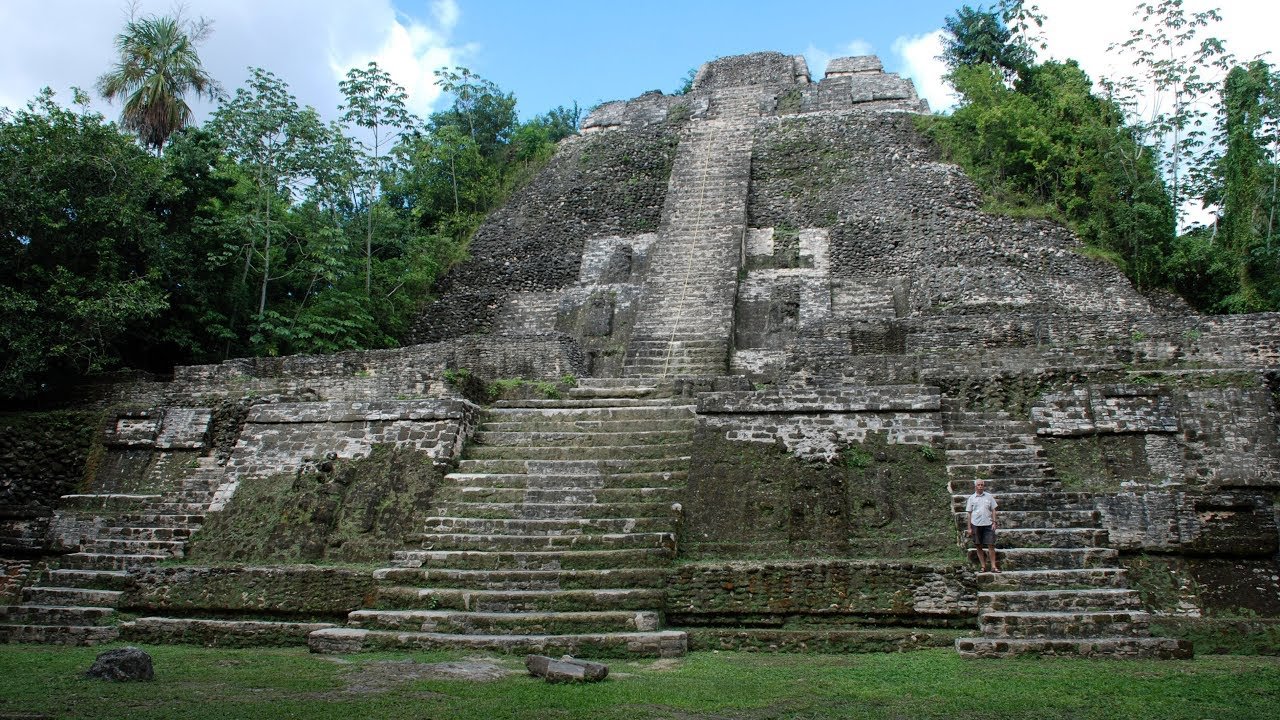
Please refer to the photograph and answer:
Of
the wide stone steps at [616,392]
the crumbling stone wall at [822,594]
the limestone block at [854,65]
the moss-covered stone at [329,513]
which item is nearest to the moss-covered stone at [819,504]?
the crumbling stone wall at [822,594]

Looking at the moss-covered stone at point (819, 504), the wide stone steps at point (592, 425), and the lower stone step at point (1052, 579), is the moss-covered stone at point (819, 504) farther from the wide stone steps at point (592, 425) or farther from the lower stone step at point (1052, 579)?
the wide stone steps at point (592, 425)

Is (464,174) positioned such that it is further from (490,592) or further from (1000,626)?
Answer: (1000,626)

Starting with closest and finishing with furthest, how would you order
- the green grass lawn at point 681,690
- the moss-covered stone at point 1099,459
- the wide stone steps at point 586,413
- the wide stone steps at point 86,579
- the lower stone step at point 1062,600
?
the green grass lawn at point 681,690, the lower stone step at point 1062,600, the wide stone steps at point 86,579, the moss-covered stone at point 1099,459, the wide stone steps at point 586,413

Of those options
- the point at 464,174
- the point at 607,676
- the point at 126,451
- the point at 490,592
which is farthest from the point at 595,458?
the point at 464,174

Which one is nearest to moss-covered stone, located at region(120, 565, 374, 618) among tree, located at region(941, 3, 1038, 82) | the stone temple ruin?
the stone temple ruin

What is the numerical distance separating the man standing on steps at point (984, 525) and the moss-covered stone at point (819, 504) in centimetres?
30

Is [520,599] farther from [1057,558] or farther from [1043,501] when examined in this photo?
→ [1043,501]

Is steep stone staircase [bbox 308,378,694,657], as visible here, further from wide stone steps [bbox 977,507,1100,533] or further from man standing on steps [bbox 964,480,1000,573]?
wide stone steps [bbox 977,507,1100,533]

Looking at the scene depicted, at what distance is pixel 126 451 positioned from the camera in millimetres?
10227

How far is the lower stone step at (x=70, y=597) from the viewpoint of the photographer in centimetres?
755

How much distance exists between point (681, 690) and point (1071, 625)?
273 cm

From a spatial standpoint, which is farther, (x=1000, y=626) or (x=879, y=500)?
(x=879, y=500)

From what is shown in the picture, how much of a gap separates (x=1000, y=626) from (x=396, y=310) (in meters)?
11.8

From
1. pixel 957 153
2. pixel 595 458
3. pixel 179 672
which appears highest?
pixel 957 153
